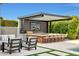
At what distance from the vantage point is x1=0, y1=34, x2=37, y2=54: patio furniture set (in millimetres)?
3682

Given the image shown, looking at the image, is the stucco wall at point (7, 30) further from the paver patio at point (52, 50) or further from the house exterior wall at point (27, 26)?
the paver patio at point (52, 50)

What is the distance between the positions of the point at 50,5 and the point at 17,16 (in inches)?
25.0

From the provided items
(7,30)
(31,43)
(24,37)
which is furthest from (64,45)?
(7,30)

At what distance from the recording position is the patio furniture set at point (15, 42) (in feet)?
12.1

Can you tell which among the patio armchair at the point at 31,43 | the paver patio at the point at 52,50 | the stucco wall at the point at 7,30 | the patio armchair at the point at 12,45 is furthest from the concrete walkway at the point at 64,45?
the stucco wall at the point at 7,30

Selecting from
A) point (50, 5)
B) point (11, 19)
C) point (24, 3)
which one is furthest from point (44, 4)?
point (11, 19)

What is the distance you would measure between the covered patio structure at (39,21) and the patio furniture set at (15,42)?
0.17 m

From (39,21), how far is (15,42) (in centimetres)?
58

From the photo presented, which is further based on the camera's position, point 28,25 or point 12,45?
point 28,25

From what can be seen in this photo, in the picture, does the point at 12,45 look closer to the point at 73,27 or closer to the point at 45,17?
the point at 45,17

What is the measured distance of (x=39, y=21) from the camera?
3.80 m

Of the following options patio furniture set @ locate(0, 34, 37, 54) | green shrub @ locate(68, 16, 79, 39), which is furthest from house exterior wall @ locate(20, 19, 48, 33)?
green shrub @ locate(68, 16, 79, 39)

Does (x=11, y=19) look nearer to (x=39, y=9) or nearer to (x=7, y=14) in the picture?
(x=7, y=14)

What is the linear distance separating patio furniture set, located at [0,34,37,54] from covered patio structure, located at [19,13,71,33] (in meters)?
0.17
